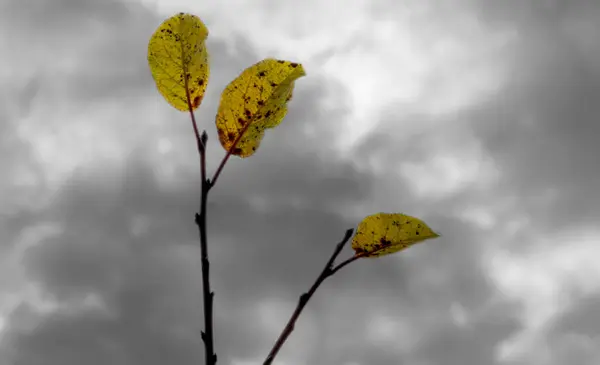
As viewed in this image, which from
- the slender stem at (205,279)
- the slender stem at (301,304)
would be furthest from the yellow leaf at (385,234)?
the slender stem at (205,279)

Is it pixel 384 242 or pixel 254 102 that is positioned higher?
pixel 254 102

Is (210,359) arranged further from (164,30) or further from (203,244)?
(164,30)

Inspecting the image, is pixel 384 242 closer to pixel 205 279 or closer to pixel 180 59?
pixel 205 279

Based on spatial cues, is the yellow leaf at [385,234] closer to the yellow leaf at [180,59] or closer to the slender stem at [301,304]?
the slender stem at [301,304]

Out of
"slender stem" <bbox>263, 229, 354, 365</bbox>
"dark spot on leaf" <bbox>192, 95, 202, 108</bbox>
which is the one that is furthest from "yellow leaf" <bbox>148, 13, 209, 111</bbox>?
"slender stem" <bbox>263, 229, 354, 365</bbox>

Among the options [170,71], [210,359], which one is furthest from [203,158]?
[210,359]

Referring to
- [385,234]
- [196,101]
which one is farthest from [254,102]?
[385,234]
